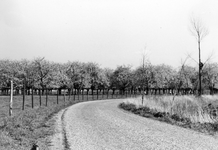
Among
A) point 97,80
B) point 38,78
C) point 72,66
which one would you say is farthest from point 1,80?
point 97,80

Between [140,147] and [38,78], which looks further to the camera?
[38,78]

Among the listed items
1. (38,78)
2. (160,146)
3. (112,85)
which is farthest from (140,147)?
(112,85)

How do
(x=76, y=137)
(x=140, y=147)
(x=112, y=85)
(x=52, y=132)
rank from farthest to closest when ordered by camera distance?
1. (x=112, y=85)
2. (x=52, y=132)
3. (x=76, y=137)
4. (x=140, y=147)

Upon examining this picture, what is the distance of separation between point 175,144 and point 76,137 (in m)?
3.37

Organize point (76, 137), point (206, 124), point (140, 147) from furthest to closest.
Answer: point (206, 124)
point (76, 137)
point (140, 147)

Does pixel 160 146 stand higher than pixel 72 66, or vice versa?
pixel 72 66

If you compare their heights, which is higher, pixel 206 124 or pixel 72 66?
pixel 72 66

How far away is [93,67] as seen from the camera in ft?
267

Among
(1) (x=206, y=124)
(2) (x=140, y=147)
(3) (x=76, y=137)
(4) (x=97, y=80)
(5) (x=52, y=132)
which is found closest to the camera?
(2) (x=140, y=147)

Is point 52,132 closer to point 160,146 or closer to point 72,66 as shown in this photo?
point 160,146

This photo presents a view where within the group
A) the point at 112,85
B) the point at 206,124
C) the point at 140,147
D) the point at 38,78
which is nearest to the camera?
the point at 140,147

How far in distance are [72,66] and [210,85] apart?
154 ft

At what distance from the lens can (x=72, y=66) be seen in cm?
8194

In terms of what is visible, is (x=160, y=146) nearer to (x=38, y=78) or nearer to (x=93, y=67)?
(x=38, y=78)
